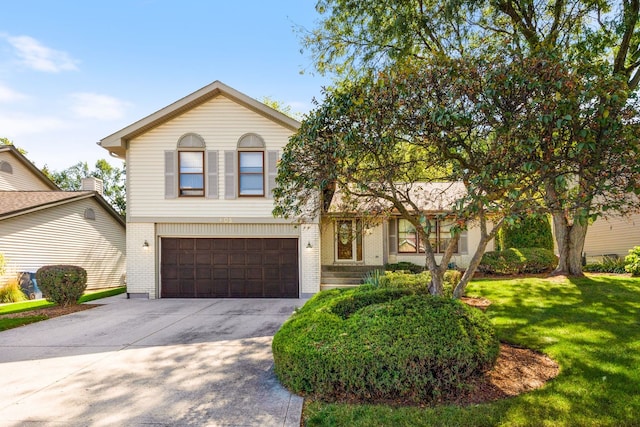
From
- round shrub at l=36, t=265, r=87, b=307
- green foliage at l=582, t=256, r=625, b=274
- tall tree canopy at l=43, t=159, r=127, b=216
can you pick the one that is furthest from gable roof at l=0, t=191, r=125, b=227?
tall tree canopy at l=43, t=159, r=127, b=216

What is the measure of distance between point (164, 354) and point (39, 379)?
4.95 ft

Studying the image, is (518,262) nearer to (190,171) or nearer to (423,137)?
(423,137)

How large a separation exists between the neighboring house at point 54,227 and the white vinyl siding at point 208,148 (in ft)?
15.6

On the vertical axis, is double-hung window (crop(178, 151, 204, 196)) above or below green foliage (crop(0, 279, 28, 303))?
above

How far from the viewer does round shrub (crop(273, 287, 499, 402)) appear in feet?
11.6

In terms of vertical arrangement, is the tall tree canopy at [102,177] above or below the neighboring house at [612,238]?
above

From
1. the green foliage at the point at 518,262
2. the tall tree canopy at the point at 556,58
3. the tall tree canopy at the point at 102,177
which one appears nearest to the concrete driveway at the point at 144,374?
the tall tree canopy at the point at 556,58

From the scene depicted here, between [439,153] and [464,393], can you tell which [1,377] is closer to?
[464,393]

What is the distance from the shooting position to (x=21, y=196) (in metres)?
14.8

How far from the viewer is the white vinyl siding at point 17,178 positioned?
17062mm

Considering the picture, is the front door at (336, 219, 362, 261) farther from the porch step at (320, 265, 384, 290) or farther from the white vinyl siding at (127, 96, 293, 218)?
the white vinyl siding at (127, 96, 293, 218)

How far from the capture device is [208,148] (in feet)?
38.7

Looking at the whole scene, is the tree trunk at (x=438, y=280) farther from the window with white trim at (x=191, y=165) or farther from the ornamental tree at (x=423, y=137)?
the window with white trim at (x=191, y=165)

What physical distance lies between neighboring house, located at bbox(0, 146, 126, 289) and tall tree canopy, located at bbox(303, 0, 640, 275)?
39.1 ft
